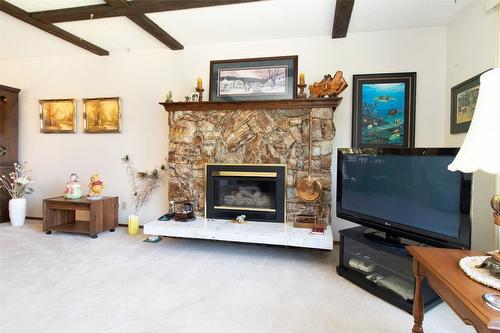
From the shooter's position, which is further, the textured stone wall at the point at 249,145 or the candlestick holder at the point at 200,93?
the candlestick holder at the point at 200,93

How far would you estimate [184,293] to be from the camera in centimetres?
203

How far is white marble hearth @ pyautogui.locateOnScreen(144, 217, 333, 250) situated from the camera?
2613 millimetres

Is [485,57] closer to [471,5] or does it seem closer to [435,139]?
[471,5]

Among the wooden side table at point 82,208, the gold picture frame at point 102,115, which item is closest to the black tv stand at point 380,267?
the wooden side table at point 82,208

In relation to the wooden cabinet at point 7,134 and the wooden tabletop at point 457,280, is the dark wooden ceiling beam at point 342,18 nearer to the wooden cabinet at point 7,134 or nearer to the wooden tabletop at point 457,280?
the wooden tabletop at point 457,280

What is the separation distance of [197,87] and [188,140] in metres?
0.68

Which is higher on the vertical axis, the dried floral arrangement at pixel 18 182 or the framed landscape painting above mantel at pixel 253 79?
the framed landscape painting above mantel at pixel 253 79

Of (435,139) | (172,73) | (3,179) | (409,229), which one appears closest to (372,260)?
(409,229)

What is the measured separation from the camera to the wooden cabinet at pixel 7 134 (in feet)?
13.0

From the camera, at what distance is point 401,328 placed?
64.9 inches

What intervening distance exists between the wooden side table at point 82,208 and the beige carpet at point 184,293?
0.40m

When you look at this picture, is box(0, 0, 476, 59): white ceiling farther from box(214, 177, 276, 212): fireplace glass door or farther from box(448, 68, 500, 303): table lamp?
box(448, 68, 500, 303): table lamp

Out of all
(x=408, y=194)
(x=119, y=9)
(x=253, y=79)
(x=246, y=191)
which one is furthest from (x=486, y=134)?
(x=119, y=9)

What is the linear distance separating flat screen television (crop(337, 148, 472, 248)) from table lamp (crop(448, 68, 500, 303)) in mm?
701
